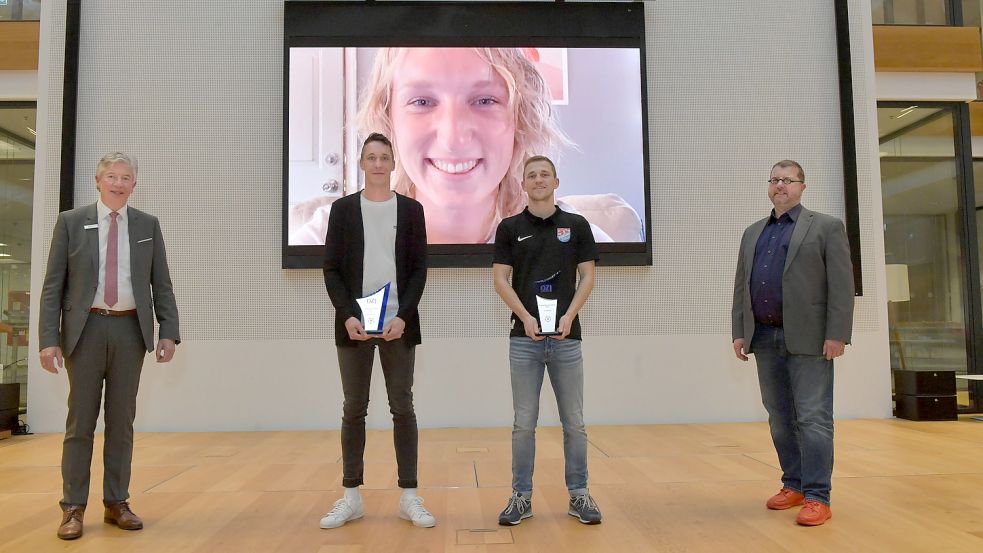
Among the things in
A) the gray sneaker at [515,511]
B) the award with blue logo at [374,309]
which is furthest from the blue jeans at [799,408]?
the award with blue logo at [374,309]

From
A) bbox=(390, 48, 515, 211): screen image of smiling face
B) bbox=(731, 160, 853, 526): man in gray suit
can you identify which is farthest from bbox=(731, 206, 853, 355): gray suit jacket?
bbox=(390, 48, 515, 211): screen image of smiling face

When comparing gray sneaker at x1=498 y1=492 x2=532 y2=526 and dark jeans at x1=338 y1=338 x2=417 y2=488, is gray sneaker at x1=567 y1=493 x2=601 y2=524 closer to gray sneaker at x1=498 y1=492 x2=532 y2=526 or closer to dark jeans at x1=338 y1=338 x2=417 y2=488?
gray sneaker at x1=498 y1=492 x2=532 y2=526

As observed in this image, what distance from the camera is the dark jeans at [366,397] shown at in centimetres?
253

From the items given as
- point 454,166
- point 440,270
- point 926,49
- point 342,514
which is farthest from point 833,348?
point 926,49

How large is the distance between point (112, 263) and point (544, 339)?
1.74 m

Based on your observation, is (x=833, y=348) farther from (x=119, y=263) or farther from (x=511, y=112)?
(x=511, y=112)

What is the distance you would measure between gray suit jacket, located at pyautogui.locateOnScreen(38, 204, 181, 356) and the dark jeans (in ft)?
2.64

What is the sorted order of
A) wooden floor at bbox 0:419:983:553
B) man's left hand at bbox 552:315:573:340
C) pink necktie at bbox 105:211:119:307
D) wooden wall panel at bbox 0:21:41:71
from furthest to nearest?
1. wooden wall panel at bbox 0:21:41:71
2. pink necktie at bbox 105:211:119:307
3. man's left hand at bbox 552:315:573:340
4. wooden floor at bbox 0:419:983:553

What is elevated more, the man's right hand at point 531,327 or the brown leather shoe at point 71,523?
the man's right hand at point 531,327

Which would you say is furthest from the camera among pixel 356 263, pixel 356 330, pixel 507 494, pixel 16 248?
pixel 16 248

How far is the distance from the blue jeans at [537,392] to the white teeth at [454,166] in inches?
110

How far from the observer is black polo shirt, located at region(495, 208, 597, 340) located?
100.0 inches

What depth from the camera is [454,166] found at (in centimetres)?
514

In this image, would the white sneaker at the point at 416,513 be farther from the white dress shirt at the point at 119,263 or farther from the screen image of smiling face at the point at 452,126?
the screen image of smiling face at the point at 452,126
